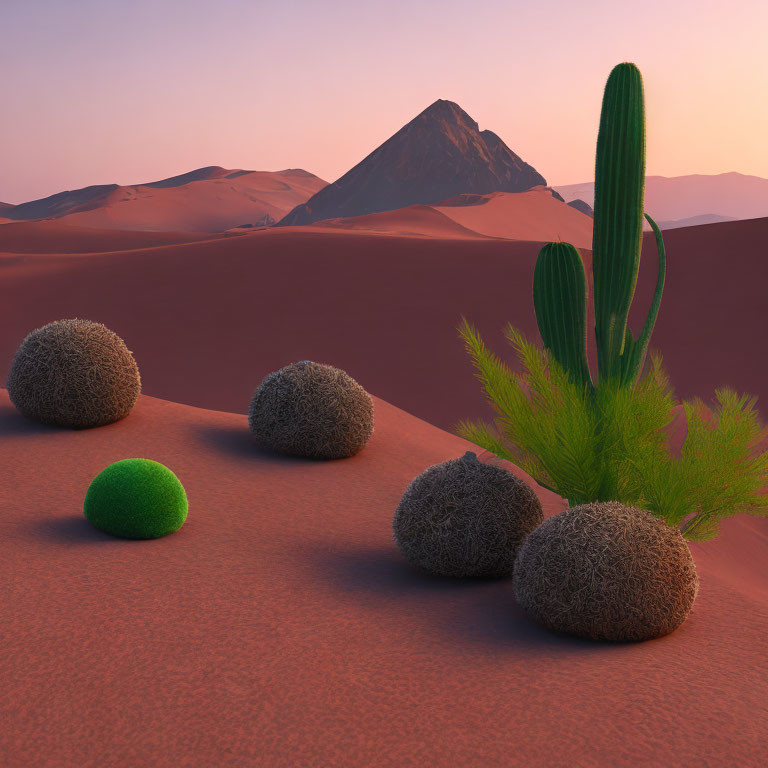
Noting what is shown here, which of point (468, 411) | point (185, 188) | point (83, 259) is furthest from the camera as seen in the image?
point (185, 188)

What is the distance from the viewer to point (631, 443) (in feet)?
15.6

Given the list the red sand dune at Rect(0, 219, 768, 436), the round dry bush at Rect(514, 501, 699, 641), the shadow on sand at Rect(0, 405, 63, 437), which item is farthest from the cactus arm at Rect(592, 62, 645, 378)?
the red sand dune at Rect(0, 219, 768, 436)

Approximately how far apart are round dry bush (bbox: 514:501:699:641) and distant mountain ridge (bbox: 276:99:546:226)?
7387 cm

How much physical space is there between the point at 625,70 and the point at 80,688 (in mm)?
5013

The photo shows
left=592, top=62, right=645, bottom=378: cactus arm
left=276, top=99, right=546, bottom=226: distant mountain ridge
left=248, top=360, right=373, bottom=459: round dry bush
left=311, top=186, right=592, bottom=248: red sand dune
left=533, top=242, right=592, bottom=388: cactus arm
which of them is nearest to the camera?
left=592, top=62, right=645, bottom=378: cactus arm

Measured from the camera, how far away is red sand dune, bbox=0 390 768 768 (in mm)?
3125

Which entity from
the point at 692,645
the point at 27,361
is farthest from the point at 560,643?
the point at 27,361

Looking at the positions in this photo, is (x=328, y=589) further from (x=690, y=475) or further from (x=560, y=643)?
(x=690, y=475)

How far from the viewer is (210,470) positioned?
727 cm

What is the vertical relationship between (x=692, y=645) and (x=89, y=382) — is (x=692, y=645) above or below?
below

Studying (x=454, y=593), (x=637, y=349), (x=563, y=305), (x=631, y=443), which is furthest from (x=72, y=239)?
(x=631, y=443)

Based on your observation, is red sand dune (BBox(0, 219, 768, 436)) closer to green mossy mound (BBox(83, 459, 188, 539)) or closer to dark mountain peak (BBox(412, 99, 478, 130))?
green mossy mound (BBox(83, 459, 188, 539))

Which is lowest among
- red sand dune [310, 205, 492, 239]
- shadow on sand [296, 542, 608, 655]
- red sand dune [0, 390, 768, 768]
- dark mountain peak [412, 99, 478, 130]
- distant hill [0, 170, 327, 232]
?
shadow on sand [296, 542, 608, 655]

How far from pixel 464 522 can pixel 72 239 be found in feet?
135
